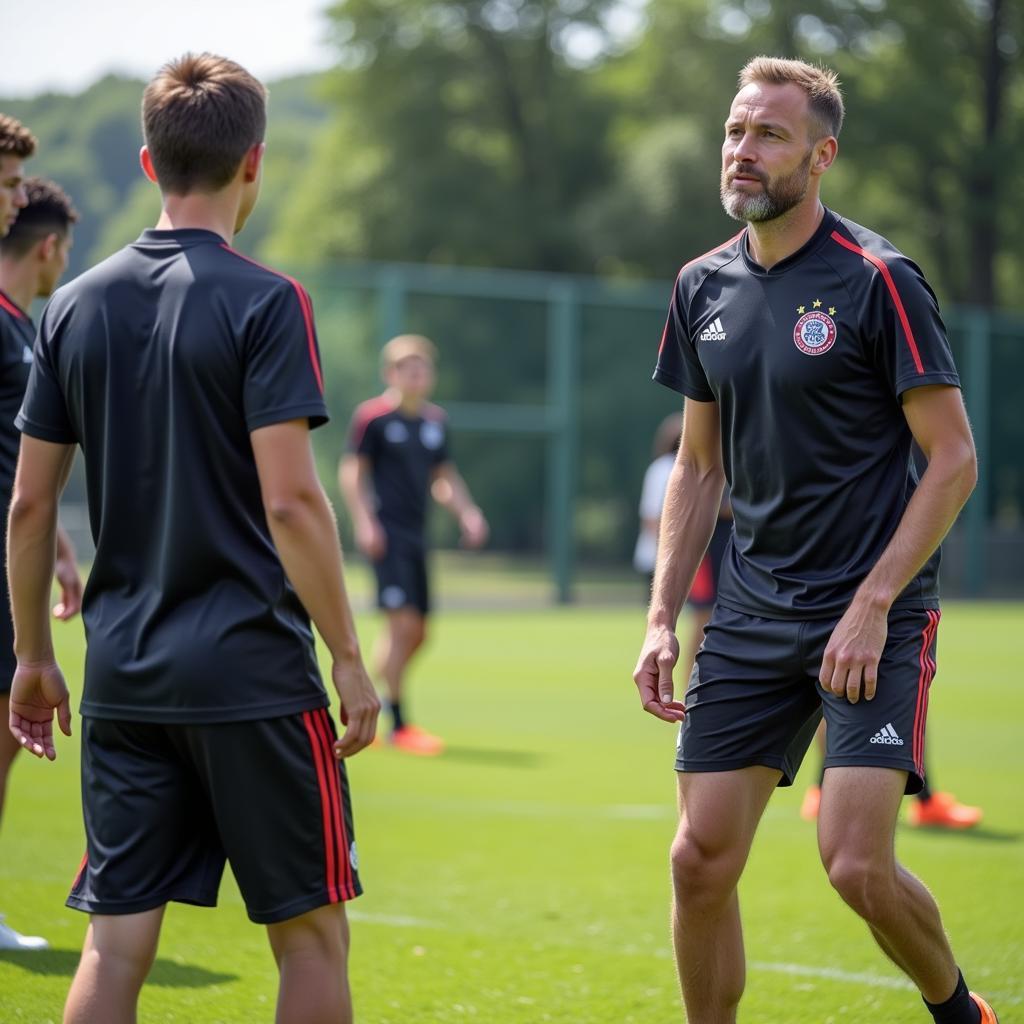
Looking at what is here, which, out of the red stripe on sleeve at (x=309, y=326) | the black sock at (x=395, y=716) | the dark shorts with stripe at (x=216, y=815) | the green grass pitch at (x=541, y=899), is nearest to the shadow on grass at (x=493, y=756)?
the green grass pitch at (x=541, y=899)

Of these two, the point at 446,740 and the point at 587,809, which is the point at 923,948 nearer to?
the point at 587,809

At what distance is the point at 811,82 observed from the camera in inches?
164

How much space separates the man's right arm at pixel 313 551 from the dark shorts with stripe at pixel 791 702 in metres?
1.00

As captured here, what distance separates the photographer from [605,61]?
53750 millimetres

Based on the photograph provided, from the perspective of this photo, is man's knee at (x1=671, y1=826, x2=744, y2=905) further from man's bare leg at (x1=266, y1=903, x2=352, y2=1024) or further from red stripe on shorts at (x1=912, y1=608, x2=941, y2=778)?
man's bare leg at (x1=266, y1=903, x2=352, y2=1024)

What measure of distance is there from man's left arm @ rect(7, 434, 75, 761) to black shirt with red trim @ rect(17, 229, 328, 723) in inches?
5.8

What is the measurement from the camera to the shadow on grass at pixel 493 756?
9945mm

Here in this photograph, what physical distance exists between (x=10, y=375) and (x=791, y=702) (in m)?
2.71

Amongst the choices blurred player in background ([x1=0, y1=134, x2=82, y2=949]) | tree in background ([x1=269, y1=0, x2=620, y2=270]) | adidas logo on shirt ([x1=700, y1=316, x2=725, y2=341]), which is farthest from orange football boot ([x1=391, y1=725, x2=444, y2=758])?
tree in background ([x1=269, y1=0, x2=620, y2=270])

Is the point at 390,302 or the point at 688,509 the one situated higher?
the point at 390,302

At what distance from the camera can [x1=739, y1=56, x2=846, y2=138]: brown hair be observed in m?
4.13

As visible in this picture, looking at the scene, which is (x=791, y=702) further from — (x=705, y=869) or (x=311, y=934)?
(x=311, y=934)

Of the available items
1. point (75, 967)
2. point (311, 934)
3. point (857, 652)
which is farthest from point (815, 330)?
point (75, 967)

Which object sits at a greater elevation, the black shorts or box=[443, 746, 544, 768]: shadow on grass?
the black shorts
